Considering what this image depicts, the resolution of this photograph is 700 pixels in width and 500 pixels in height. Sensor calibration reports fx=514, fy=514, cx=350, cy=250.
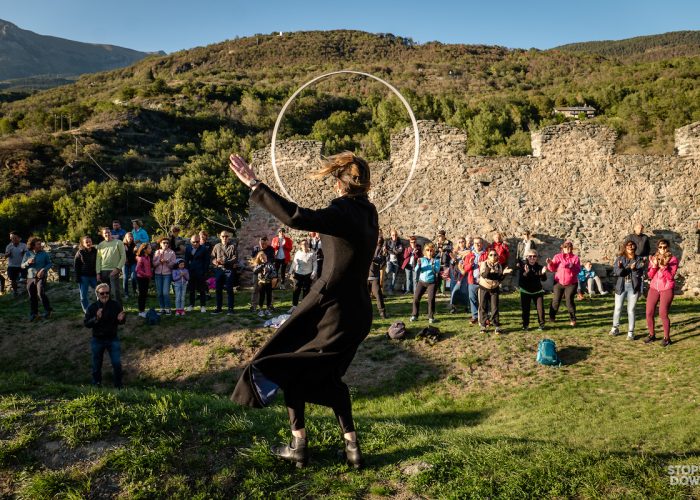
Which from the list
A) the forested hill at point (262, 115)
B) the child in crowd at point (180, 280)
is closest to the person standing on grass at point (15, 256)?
the child in crowd at point (180, 280)

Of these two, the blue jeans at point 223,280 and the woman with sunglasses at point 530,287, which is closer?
the woman with sunglasses at point 530,287

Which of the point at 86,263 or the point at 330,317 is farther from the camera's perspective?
the point at 86,263

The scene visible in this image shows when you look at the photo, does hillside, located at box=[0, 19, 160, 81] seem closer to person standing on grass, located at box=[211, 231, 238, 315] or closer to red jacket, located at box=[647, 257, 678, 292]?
person standing on grass, located at box=[211, 231, 238, 315]

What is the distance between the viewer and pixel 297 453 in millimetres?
3902

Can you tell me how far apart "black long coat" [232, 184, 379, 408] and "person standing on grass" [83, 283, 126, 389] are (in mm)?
5498

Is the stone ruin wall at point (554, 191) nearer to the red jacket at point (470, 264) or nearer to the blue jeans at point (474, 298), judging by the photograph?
the red jacket at point (470, 264)

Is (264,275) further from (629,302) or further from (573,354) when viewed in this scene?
(629,302)

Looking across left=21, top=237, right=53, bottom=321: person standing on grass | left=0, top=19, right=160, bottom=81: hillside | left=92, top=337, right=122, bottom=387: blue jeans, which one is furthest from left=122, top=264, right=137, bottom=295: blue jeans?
left=0, top=19, right=160, bottom=81: hillside

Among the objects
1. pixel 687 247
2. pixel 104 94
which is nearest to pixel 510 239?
pixel 687 247

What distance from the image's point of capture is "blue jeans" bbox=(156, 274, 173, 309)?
11891 mm

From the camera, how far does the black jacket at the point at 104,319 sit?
8281mm

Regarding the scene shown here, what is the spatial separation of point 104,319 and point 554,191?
558 inches

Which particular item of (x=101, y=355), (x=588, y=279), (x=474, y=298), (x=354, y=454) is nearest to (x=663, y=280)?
(x=474, y=298)

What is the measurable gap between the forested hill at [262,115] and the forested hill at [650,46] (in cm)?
89
